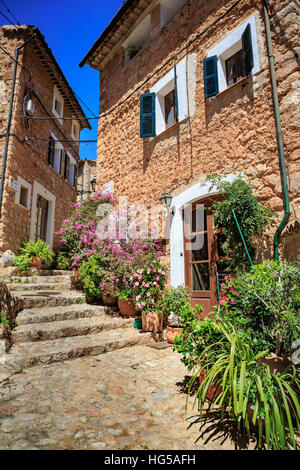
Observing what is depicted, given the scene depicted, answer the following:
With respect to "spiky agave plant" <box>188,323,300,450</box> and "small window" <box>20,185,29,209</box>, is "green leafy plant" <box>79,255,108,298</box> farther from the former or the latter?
"small window" <box>20,185,29,209</box>

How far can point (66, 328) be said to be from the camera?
4.05 meters

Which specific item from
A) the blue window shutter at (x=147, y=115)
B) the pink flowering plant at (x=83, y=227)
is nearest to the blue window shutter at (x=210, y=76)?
the blue window shutter at (x=147, y=115)

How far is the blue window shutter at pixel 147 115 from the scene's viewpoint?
629 centimetres

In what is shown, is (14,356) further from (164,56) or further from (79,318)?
(164,56)

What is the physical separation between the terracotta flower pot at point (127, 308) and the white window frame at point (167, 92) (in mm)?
3843

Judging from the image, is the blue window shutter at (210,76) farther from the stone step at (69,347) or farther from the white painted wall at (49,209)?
the white painted wall at (49,209)

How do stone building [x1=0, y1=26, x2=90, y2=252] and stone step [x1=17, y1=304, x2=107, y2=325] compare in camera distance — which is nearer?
stone step [x1=17, y1=304, x2=107, y2=325]

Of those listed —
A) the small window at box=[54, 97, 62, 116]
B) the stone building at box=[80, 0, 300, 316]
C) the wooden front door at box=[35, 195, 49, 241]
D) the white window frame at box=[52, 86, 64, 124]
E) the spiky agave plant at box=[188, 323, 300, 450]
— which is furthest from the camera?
the small window at box=[54, 97, 62, 116]

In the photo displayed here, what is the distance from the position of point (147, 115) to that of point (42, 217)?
6193mm

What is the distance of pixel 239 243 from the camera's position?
4.05 meters

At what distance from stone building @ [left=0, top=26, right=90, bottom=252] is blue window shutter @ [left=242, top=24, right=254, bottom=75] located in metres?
4.24

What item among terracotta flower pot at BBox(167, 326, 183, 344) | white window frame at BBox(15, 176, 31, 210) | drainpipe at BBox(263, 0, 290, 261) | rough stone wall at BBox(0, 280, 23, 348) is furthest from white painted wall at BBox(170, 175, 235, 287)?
white window frame at BBox(15, 176, 31, 210)

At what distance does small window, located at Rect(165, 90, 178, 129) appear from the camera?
6.21m

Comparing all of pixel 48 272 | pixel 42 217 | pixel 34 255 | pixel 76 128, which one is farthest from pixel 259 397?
pixel 76 128
